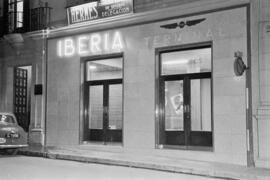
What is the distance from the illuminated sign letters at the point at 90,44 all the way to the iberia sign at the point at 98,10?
768 mm

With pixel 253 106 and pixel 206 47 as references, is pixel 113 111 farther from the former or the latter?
pixel 253 106

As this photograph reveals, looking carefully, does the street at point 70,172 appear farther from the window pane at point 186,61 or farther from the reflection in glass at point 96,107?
the window pane at point 186,61

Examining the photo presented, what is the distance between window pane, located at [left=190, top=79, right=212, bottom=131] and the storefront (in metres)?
0.03

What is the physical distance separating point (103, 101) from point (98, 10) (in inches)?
147

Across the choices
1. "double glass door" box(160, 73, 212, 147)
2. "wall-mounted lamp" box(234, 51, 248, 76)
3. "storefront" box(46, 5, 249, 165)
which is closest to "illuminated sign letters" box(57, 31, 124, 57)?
"storefront" box(46, 5, 249, 165)

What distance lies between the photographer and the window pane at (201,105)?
1381 centimetres

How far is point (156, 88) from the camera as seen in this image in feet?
48.2

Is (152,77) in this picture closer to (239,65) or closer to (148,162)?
(239,65)

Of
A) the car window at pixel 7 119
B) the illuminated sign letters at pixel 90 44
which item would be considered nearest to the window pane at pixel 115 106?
the illuminated sign letters at pixel 90 44

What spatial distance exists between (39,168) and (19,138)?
3312 mm

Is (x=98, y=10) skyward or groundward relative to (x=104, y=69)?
skyward

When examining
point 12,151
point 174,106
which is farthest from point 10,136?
point 174,106

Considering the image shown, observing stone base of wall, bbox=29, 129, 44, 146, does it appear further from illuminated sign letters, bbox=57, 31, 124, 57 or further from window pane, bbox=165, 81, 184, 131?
window pane, bbox=165, 81, 184, 131

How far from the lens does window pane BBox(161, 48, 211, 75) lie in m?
14.0
